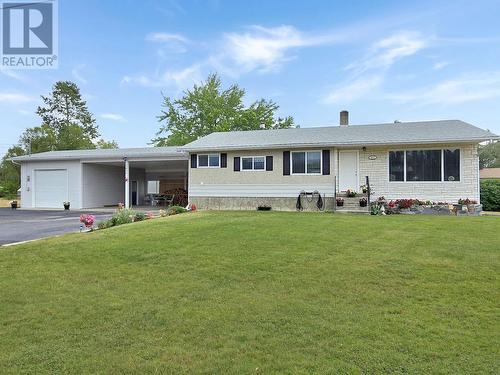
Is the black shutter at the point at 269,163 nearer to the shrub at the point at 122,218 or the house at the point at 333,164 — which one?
the house at the point at 333,164

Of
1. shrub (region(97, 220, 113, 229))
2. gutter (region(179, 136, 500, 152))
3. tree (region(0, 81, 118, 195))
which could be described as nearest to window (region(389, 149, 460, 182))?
gutter (region(179, 136, 500, 152))

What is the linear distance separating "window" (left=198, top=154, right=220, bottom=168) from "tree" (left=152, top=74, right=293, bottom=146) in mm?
19942

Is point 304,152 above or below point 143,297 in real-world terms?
above

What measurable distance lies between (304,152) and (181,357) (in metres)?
14.2

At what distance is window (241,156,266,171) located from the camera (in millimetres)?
17188

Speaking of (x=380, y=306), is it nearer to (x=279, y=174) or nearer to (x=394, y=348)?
(x=394, y=348)

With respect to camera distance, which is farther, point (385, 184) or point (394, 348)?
point (385, 184)

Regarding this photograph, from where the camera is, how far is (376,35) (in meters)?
16.4

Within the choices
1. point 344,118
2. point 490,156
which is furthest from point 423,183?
point 490,156

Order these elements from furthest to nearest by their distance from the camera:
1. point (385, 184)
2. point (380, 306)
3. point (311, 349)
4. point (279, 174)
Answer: point (279, 174), point (385, 184), point (380, 306), point (311, 349)

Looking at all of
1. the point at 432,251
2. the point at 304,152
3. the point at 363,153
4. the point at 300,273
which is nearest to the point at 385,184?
the point at 363,153

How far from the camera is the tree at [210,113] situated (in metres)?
38.2

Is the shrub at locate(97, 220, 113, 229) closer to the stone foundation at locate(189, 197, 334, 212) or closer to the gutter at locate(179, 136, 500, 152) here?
the stone foundation at locate(189, 197, 334, 212)

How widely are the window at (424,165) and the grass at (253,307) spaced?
8.33 meters
